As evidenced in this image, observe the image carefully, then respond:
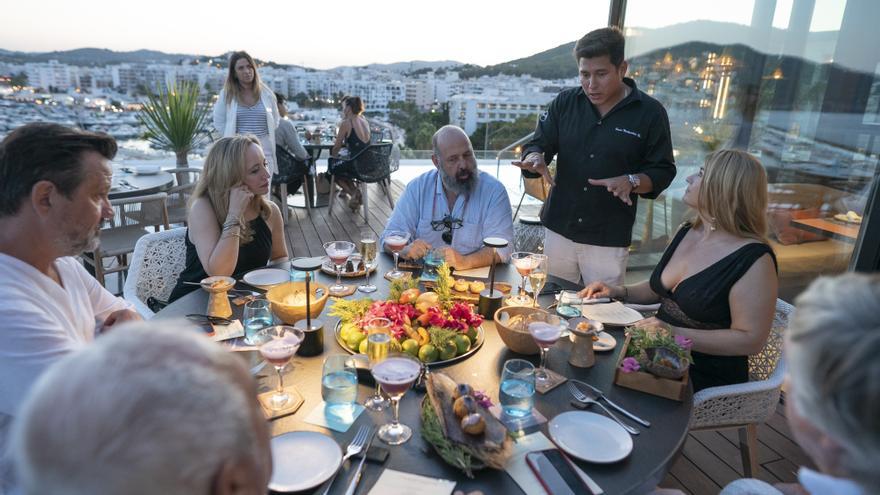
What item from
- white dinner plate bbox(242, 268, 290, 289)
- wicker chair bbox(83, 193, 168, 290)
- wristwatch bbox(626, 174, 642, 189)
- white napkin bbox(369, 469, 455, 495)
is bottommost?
wicker chair bbox(83, 193, 168, 290)

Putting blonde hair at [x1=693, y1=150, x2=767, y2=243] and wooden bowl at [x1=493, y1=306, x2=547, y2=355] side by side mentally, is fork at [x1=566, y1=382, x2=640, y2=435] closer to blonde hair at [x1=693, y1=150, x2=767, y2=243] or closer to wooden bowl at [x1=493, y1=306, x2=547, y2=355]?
wooden bowl at [x1=493, y1=306, x2=547, y2=355]

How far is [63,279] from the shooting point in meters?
1.56

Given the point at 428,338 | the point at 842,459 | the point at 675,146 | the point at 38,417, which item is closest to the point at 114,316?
the point at 428,338

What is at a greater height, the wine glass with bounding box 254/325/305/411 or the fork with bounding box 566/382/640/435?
the wine glass with bounding box 254/325/305/411

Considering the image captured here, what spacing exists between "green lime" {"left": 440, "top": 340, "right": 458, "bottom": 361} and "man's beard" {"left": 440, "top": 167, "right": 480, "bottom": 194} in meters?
1.52

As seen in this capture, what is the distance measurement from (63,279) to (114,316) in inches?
8.8

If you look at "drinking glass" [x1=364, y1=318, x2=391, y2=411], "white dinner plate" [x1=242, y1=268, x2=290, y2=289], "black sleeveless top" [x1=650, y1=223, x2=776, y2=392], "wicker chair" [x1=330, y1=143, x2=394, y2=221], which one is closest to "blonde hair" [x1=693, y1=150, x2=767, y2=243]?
"black sleeveless top" [x1=650, y1=223, x2=776, y2=392]

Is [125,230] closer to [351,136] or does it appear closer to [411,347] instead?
[351,136]

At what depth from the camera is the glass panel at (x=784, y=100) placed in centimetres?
305

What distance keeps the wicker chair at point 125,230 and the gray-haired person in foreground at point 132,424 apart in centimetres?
349

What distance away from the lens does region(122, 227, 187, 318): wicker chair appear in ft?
7.70

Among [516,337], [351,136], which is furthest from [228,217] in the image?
[351,136]

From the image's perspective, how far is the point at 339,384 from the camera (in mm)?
1328

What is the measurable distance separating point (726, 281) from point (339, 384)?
1538 mm
